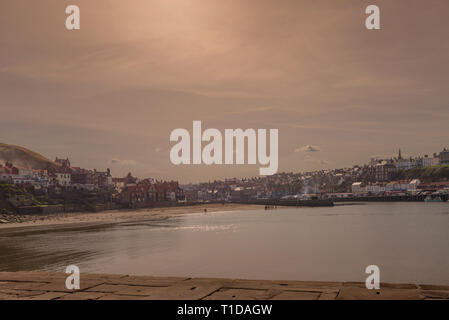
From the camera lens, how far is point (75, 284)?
9820 mm

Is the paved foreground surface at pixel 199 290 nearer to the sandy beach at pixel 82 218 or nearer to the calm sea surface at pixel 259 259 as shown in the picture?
the calm sea surface at pixel 259 259

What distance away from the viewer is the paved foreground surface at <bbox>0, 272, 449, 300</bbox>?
8148mm

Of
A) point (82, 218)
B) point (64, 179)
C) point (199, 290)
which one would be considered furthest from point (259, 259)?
point (64, 179)

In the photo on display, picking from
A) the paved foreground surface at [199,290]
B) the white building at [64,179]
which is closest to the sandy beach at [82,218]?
the white building at [64,179]

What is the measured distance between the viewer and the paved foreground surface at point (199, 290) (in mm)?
8148

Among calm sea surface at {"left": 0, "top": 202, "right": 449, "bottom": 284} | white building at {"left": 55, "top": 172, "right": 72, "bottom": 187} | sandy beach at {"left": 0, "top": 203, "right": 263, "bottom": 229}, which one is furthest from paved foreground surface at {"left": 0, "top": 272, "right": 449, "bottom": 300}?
white building at {"left": 55, "top": 172, "right": 72, "bottom": 187}

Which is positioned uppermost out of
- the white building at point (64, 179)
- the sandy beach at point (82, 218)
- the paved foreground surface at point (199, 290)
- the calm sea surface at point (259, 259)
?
the white building at point (64, 179)

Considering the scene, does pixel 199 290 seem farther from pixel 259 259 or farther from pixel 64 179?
pixel 64 179

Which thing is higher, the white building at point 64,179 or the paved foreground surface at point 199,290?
the white building at point 64,179

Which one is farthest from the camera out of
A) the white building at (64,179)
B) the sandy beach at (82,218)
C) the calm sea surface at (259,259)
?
the white building at (64,179)

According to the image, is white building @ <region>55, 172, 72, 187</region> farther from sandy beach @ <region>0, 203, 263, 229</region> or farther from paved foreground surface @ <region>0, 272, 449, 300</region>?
paved foreground surface @ <region>0, 272, 449, 300</region>

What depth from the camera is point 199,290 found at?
29.6ft
